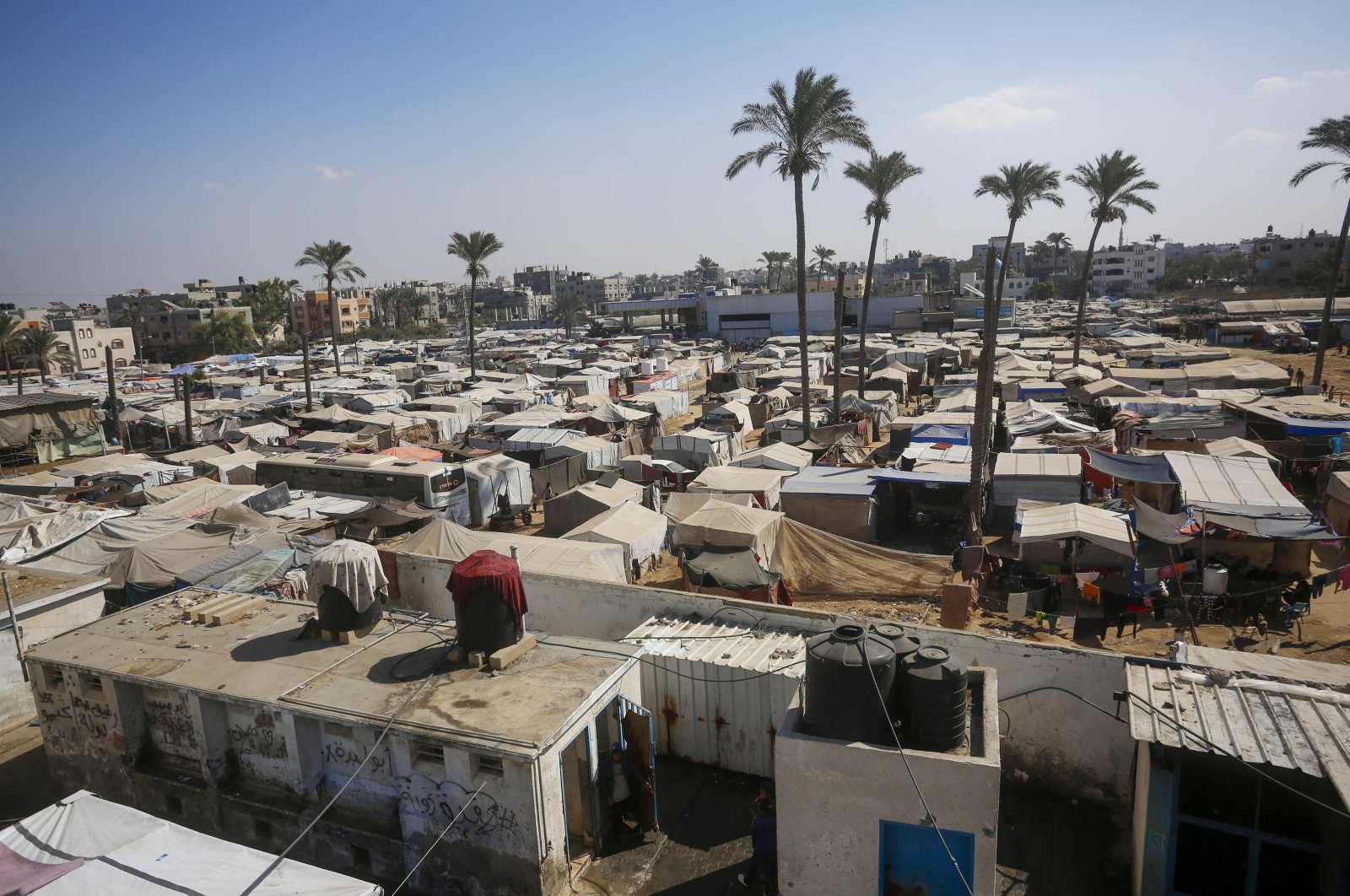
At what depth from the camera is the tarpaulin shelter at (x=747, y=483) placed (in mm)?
18984

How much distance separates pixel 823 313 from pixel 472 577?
71275mm

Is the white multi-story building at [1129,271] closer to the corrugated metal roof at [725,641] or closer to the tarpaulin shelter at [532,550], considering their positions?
the tarpaulin shelter at [532,550]

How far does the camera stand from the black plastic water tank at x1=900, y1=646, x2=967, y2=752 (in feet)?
21.0

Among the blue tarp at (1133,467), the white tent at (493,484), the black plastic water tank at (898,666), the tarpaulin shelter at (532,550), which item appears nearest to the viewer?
the black plastic water tank at (898,666)

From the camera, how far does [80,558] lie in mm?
15461

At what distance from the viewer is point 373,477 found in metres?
21.9

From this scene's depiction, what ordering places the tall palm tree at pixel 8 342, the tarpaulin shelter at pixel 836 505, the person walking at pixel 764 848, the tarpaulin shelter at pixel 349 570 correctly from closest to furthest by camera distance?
the person walking at pixel 764 848 → the tarpaulin shelter at pixel 349 570 → the tarpaulin shelter at pixel 836 505 → the tall palm tree at pixel 8 342

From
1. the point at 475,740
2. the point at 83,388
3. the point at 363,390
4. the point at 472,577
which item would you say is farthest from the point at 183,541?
the point at 83,388

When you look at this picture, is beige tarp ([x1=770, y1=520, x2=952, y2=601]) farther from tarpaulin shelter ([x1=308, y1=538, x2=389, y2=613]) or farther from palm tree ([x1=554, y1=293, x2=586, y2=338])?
palm tree ([x1=554, y1=293, x2=586, y2=338])

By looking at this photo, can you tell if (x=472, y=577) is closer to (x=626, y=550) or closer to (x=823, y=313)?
(x=626, y=550)

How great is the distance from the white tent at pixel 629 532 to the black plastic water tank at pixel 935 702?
9517 millimetres

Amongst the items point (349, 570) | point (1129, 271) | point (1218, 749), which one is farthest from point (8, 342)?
point (1129, 271)

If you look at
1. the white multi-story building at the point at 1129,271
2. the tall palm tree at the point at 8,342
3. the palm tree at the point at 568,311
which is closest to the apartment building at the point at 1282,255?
the white multi-story building at the point at 1129,271

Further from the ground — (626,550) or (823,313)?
(823,313)
